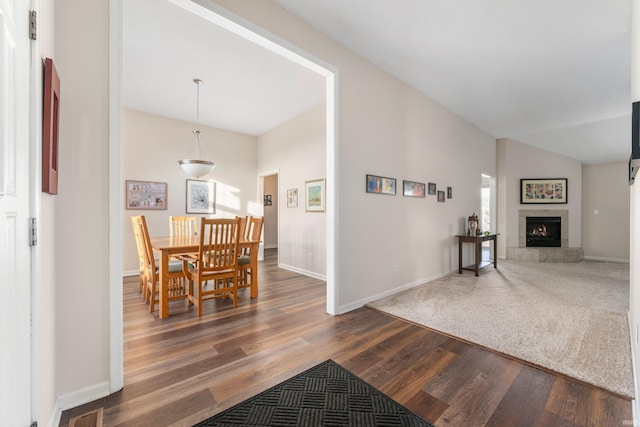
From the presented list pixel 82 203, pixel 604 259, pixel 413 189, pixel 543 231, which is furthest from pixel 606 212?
pixel 82 203

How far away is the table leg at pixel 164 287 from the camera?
2820 mm

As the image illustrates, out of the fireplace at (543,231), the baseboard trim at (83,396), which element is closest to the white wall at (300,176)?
the baseboard trim at (83,396)

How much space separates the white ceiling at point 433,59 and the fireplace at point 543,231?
2.33 m

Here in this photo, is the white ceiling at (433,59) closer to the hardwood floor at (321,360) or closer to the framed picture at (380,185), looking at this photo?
the framed picture at (380,185)

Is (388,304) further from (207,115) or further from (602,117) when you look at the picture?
(602,117)

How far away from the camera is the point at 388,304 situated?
10.8 ft

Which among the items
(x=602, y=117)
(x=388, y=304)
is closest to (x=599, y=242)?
(x=602, y=117)

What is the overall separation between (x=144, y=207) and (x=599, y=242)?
1053 cm

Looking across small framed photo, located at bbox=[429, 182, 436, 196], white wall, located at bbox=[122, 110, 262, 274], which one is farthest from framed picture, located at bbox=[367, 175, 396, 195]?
white wall, located at bbox=[122, 110, 262, 274]

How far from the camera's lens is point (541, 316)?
2920mm

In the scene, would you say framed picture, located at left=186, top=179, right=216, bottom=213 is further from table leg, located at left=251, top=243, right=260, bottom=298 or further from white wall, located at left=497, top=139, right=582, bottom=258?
white wall, located at left=497, top=139, right=582, bottom=258

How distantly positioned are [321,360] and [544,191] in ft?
24.9

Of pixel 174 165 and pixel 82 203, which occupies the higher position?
pixel 174 165

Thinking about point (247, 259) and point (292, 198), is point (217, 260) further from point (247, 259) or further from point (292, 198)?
point (292, 198)
